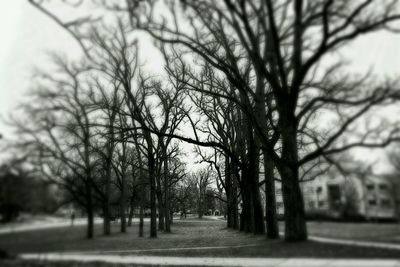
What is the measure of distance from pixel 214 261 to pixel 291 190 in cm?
251

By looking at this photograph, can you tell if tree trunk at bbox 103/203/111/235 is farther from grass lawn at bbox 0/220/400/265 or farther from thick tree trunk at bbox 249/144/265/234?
thick tree trunk at bbox 249/144/265/234

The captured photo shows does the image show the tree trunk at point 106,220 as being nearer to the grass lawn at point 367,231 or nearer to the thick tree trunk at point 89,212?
the thick tree trunk at point 89,212

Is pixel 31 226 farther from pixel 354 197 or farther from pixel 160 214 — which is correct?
pixel 160 214

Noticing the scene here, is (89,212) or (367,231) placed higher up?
(89,212)

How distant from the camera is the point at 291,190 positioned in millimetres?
8203

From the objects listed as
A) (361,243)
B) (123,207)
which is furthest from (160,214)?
(361,243)

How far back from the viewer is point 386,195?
611 centimetres

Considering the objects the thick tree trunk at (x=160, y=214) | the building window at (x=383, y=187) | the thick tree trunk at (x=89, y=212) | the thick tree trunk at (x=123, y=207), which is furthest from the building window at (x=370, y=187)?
the thick tree trunk at (x=160, y=214)

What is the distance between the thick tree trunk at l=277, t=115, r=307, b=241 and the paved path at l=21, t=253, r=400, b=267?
84 centimetres

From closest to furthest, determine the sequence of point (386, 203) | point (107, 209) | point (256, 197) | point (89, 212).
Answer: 1. point (386, 203)
2. point (89, 212)
3. point (107, 209)
4. point (256, 197)

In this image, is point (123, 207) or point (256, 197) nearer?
point (123, 207)

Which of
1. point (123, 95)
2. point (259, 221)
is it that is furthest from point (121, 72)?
point (259, 221)

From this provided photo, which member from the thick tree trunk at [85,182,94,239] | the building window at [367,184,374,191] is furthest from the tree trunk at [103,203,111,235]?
the building window at [367,184,374,191]

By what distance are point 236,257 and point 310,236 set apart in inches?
75.1
